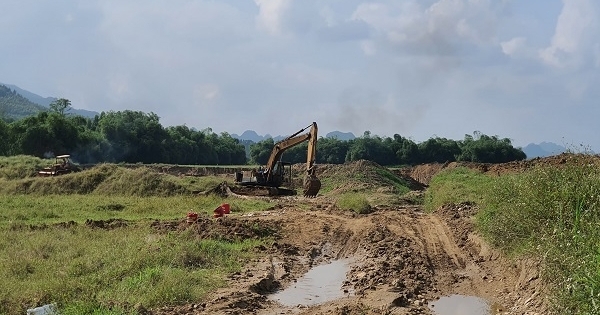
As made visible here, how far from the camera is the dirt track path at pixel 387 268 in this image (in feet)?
33.9

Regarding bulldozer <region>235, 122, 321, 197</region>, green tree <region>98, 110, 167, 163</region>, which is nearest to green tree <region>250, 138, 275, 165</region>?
green tree <region>98, 110, 167, 163</region>

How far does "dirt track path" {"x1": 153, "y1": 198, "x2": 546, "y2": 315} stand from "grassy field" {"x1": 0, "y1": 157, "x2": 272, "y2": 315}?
66cm

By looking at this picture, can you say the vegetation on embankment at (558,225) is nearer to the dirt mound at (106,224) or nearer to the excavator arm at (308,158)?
the dirt mound at (106,224)

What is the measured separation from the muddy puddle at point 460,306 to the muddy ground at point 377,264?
5.5 inches

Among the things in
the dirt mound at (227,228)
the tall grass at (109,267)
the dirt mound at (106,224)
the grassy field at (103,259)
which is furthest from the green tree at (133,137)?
the tall grass at (109,267)

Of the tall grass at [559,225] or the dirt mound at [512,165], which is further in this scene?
the dirt mound at [512,165]

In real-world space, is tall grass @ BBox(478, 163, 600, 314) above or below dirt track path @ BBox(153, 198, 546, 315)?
above

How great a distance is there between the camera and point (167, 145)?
7531 cm

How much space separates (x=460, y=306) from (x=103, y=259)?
7511 mm

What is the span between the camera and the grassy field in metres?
10.1

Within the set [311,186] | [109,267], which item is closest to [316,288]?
[109,267]

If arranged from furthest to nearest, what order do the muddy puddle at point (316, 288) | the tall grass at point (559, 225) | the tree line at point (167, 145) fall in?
the tree line at point (167, 145) → the muddy puddle at point (316, 288) → the tall grass at point (559, 225)

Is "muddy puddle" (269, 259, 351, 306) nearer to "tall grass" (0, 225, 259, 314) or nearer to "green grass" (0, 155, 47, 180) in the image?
"tall grass" (0, 225, 259, 314)

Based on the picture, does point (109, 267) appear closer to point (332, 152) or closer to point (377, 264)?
point (377, 264)
